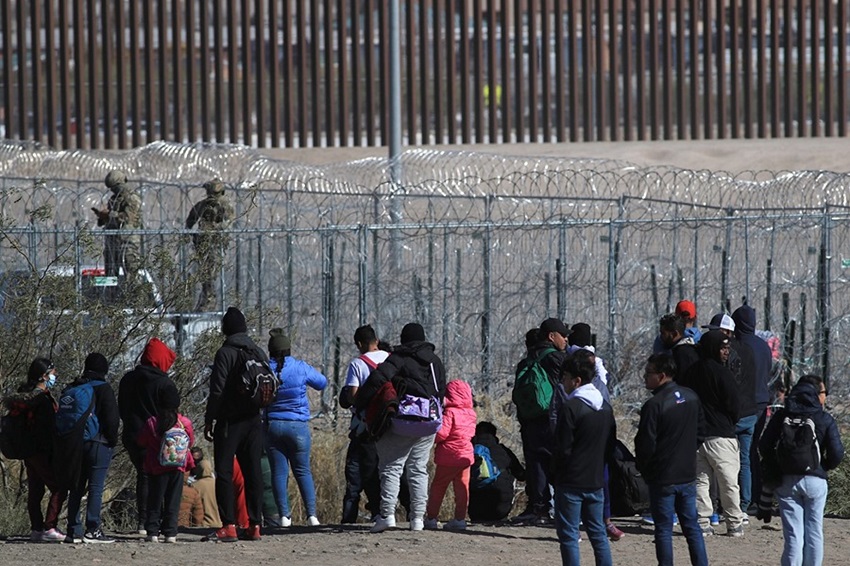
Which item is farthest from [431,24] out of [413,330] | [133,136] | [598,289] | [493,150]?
[413,330]

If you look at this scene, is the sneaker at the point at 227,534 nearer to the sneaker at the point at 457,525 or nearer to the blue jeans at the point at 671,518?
the sneaker at the point at 457,525

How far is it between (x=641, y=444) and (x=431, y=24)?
21998mm

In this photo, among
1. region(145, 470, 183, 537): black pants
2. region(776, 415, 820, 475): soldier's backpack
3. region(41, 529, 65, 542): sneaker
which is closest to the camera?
region(776, 415, 820, 475): soldier's backpack

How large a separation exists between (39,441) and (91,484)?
34 cm

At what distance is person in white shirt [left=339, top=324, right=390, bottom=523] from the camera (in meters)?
9.16

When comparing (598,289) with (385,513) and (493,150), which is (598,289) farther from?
(493,150)

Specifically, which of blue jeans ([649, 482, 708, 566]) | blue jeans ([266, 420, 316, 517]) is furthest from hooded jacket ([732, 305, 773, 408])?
blue jeans ([266, 420, 316, 517])

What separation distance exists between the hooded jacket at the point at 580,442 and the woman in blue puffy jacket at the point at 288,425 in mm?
2271

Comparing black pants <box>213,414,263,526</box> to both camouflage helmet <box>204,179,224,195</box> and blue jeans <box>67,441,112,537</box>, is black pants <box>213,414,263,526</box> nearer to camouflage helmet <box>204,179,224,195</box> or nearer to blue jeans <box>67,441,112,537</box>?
blue jeans <box>67,441,112,537</box>

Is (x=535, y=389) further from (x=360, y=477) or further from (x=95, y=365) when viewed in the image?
(x=95, y=365)

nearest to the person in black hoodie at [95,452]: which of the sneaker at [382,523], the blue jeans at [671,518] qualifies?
the sneaker at [382,523]

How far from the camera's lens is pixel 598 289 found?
13773 millimetres

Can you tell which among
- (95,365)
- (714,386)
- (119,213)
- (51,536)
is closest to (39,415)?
(95,365)

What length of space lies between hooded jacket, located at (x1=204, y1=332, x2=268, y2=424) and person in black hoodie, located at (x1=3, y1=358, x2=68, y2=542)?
2.71ft
